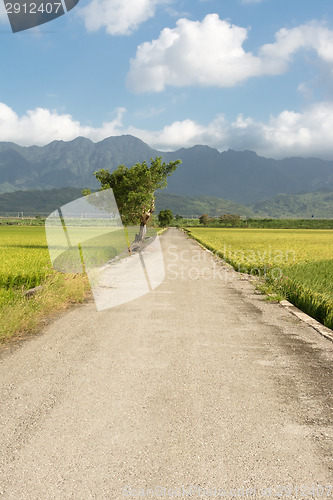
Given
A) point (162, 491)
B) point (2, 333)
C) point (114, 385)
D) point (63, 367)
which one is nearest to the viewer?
point (162, 491)

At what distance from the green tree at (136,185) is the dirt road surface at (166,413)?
842 inches

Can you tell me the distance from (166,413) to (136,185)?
26080 mm

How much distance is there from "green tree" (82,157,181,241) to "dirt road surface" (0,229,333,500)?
842 inches

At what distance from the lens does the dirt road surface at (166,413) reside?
3027mm

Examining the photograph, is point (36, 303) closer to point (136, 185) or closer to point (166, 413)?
point (166, 413)

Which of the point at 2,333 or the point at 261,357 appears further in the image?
the point at 2,333

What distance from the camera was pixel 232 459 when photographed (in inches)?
129

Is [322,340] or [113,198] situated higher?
[113,198]

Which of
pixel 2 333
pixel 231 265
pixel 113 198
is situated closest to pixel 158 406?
pixel 2 333

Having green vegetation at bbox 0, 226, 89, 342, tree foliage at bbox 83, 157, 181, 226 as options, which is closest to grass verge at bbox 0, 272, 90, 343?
green vegetation at bbox 0, 226, 89, 342

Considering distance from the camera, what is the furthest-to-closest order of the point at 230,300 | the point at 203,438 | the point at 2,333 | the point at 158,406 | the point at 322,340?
1. the point at 230,300
2. the point at 322,340
3. the point at 2,333
4. the point at 158,406
5. the point at 203,438

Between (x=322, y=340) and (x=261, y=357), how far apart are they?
180 centimetres

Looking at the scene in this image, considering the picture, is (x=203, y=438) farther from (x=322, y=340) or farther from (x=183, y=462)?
(x=322, y=340)

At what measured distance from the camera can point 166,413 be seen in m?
4.07
